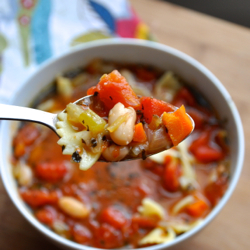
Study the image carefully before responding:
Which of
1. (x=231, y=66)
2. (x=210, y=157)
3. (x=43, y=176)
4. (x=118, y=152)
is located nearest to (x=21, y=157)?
(x=43, y=176)

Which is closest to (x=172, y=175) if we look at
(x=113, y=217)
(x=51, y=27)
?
(x=113, y=217)

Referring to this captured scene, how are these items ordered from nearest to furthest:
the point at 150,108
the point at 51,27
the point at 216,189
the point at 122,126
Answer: the point at 122,126 → the point at 150,108 → the point at 216,189 → the point at 51,27

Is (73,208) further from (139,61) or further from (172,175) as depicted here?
(139,61)

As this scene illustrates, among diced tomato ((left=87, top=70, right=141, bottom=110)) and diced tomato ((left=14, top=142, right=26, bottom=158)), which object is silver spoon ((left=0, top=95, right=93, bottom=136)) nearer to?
diced tomato ((left=87, top=70, right=141, bottom=110))

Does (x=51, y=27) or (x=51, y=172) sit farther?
(x=51, y=27)

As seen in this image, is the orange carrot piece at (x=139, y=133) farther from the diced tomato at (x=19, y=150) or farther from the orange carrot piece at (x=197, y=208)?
the diced tomato at (x=19, y=150)

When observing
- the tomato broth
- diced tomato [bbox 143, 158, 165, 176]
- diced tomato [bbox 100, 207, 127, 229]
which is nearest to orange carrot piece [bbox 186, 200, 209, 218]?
the tomato broth

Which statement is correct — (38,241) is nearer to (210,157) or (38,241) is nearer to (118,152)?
(118,152)
